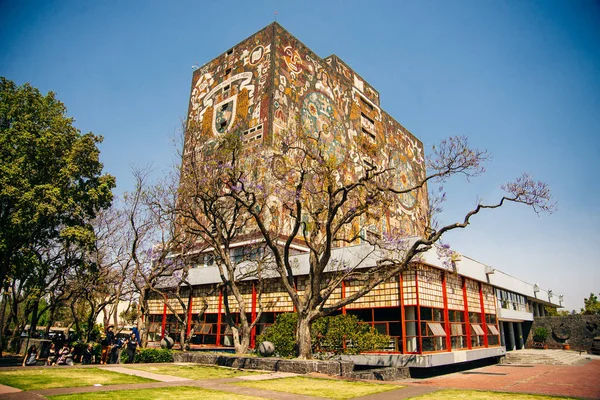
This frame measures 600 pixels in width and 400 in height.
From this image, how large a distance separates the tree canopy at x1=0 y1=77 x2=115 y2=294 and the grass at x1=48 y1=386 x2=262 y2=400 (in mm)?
15827

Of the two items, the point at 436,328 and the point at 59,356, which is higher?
the point at 436,328

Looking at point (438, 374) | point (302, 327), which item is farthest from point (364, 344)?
point (438, 374)

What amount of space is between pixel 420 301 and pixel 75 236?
2008 cm

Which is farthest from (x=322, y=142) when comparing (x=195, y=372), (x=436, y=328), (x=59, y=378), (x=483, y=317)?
(x=59, y=378)

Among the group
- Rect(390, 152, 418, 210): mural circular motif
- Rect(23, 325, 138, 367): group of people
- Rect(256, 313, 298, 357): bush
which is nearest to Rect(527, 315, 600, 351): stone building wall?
Rect(390, 152, 418, 210): mural circular motif

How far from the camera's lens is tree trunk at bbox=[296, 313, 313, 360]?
16.9m

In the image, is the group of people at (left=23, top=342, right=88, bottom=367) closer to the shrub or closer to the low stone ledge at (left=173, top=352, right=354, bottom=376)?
the low stone ledge at (left=173, top=352, right=354, bottom=376)

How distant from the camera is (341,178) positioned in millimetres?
29234

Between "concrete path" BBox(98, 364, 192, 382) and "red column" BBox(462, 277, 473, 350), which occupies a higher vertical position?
"red column" BBox(462, 277, 473, 350)

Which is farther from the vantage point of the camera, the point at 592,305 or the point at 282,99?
the point at 592,305

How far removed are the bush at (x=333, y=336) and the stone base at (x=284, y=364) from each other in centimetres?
305

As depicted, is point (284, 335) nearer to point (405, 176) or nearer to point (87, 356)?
point (87, 356)

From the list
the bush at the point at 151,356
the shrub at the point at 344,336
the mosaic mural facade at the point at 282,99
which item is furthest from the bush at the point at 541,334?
the bush at the point at 151,356

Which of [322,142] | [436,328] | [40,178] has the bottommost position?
[436,328]
